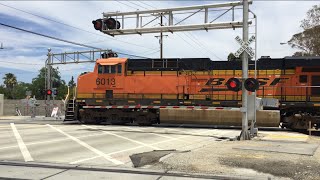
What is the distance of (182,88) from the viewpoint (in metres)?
23.8

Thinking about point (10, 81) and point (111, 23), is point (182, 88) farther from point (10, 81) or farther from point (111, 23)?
point (10, 81)

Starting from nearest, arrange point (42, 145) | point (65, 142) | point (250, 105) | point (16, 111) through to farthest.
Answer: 1. point (42, 145)
2. point (65, 142)
3. point (250, 105)
4. point (16, 111)

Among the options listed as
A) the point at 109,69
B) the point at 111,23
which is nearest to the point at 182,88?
the point at 109,69

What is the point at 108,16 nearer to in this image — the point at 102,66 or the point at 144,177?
the point at 102,66

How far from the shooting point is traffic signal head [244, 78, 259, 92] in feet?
48.8

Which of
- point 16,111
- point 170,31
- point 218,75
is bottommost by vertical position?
point 16,111

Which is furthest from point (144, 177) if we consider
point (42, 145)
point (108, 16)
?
point (108, 16)

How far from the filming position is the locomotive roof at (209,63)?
70.6 feet

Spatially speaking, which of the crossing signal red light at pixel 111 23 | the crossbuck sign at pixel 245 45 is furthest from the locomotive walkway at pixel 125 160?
the crossing signal red light at pixel 111 23

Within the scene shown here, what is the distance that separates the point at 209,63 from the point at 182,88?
2.33m

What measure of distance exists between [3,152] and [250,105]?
9.89m

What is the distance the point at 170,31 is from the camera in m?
18.8

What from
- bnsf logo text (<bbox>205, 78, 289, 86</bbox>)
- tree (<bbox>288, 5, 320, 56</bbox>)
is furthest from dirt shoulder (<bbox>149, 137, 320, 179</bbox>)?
tree (<bbox>288, 5, 320, 56</bbox>)

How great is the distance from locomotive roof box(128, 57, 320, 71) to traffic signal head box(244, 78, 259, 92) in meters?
7.68
